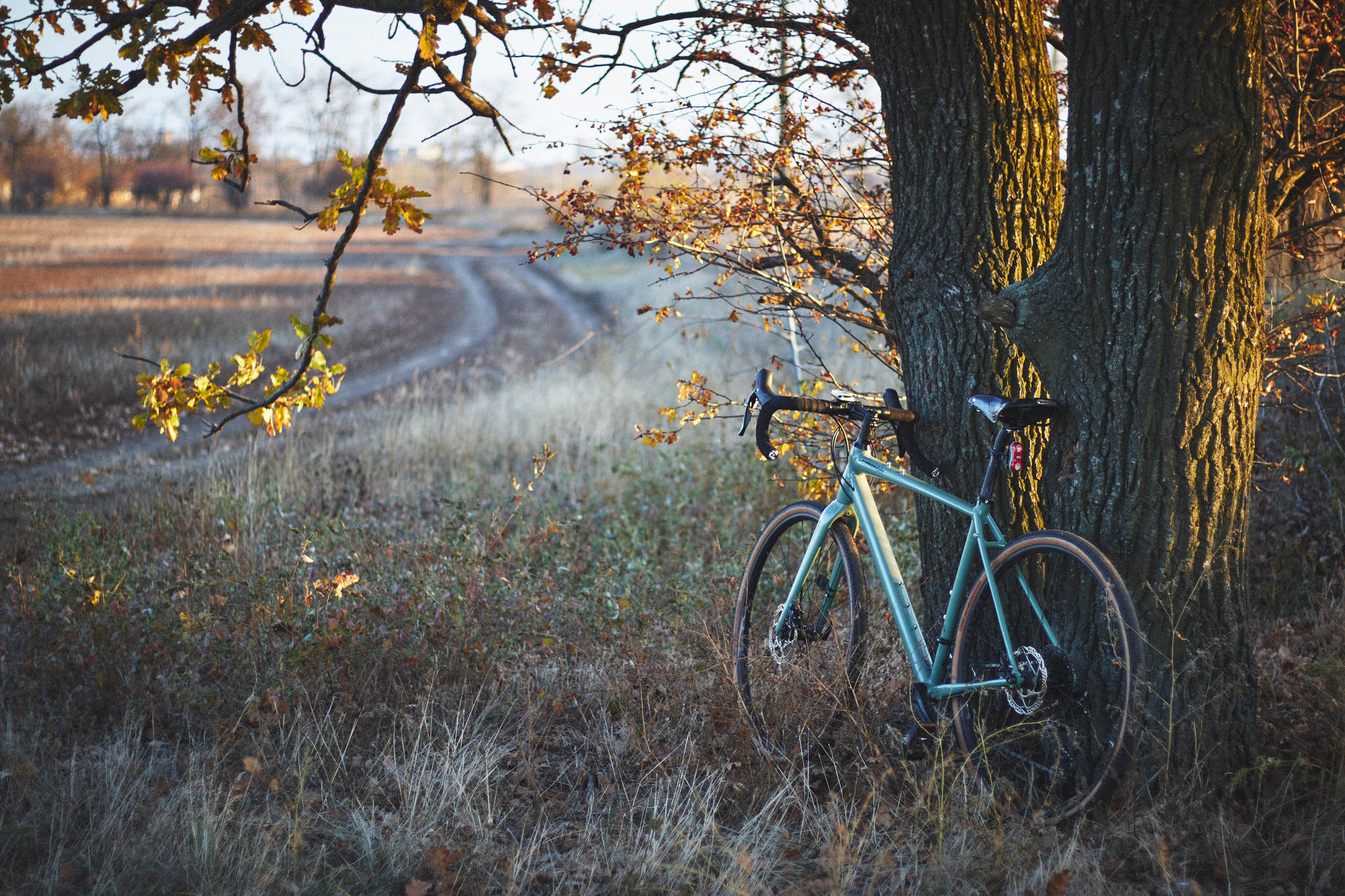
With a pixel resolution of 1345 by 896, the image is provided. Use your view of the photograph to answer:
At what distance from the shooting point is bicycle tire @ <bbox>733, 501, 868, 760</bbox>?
326 centimetres

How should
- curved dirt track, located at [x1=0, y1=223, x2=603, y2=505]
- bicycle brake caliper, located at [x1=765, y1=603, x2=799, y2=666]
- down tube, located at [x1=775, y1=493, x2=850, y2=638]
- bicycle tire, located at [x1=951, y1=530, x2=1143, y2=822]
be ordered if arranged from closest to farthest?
bicycle tire, located at [x1=951, y1=530, x2=1143, y2=822] → down tube, located at [x1=775, y1=493, x2=850, y2=638] → bicycle brake caliper, located at [x1=765, y1=603, x2=799, y2=666] → curved dirt track, located at [x1=0, y1=223, x2=603, y2=505]

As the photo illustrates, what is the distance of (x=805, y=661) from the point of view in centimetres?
355

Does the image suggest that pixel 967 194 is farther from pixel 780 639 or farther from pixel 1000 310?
pixel 780 639

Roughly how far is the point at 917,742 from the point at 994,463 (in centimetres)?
108

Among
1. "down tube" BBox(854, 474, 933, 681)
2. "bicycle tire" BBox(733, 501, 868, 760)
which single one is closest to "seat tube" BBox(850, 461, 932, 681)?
"down tube" BBox(854, 474, 933, 681)

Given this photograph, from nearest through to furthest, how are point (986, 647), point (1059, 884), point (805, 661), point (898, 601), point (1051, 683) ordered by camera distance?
1. point (1059, 884)
2. point (1051, 683)
3. point (898, 601)
4. point (986, 647)
5. point (805, 661)

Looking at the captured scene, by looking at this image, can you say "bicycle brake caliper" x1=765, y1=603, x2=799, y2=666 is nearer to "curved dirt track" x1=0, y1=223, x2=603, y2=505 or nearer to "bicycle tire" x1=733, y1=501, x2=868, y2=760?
"bicycle tire" x1=733, y1=501, x2=868, y2=760

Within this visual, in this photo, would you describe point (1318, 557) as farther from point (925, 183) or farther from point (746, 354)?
point (746, 354)

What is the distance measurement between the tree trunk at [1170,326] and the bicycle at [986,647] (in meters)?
0.19

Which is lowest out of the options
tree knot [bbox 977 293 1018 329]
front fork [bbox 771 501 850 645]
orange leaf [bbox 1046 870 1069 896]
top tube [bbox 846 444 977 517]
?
orange leaf [bbox 1046 870 1069 896]

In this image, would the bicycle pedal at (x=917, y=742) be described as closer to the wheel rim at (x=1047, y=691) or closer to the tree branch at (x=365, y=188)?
the wheel rim at (x=1047, y=691)

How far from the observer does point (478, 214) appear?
70562 mm

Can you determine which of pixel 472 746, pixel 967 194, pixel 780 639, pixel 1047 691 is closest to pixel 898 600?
pixel 1047 691

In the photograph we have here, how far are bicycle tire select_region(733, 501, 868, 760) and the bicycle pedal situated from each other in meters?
0.24
